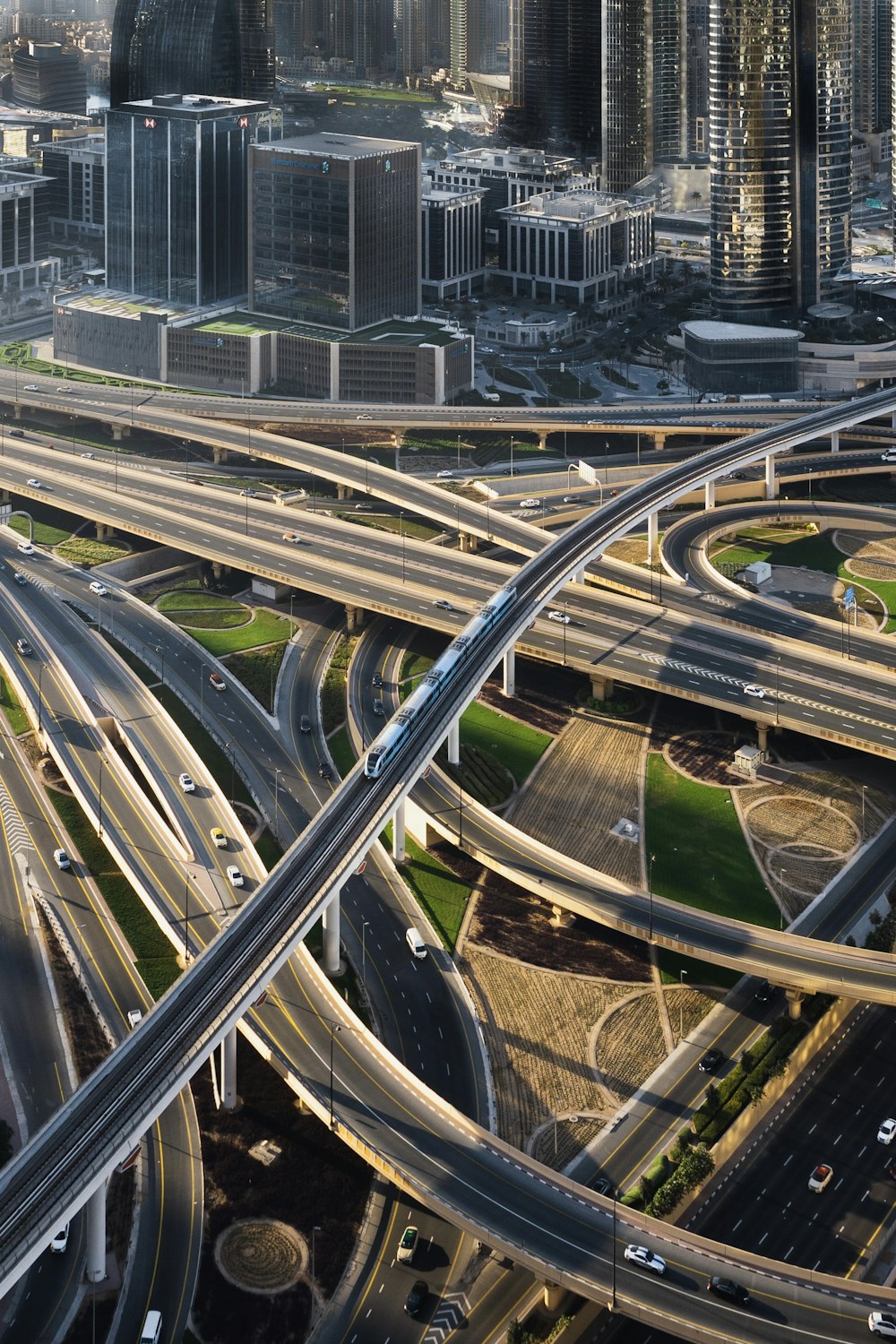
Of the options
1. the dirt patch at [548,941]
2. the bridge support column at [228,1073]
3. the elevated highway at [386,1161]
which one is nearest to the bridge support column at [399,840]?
the dirt patch at [548,941]

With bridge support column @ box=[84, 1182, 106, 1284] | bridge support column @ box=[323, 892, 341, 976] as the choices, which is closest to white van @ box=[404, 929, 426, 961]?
bridge support column @ box=[323, 892, 341, 976]

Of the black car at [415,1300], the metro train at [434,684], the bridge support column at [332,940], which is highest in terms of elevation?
the metro train at [434,684]

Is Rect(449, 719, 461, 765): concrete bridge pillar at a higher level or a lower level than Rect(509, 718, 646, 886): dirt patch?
higher

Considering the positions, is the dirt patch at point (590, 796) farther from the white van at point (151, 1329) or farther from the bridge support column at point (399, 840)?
the white van at point (151, 1329)

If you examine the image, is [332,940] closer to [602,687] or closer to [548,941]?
[548,941]

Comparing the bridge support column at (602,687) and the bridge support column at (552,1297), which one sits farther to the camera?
the bridge support column at (602,687)

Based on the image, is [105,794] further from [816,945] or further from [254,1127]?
[816,945]

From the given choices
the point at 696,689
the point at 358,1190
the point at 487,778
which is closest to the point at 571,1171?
the point at 358,1190

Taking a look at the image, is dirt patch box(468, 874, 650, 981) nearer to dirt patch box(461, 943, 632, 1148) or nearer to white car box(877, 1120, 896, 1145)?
dirt patch box(461, 943, 632, 1148)
